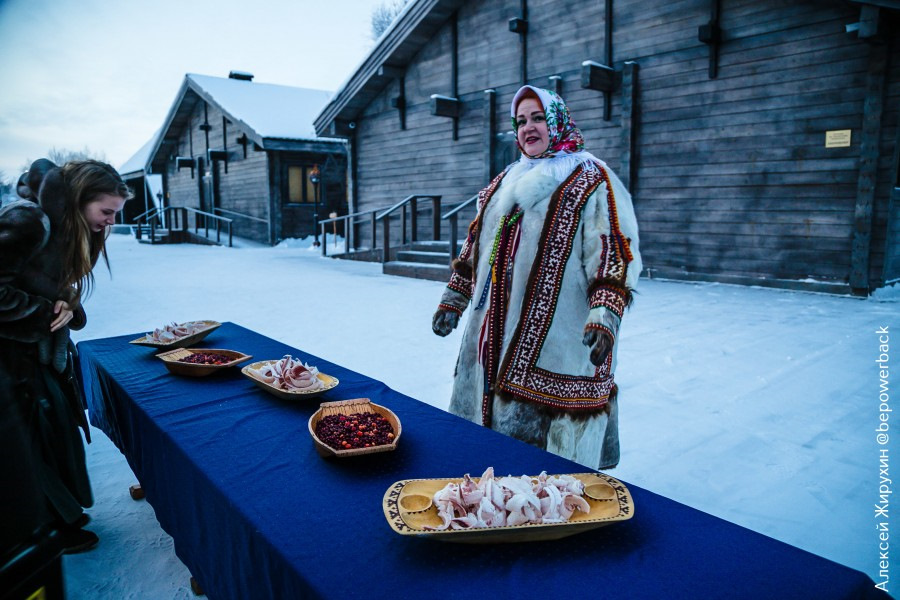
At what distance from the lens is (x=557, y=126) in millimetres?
2176

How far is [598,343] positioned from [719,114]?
26.5 feet

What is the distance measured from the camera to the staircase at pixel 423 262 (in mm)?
10195

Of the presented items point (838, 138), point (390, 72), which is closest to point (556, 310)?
point (838, 138)

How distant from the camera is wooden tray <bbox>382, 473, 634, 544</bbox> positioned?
108 centimetres

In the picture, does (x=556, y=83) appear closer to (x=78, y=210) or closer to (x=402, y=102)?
(x=402, y=102)

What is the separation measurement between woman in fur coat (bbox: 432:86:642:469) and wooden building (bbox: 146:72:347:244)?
16083mm

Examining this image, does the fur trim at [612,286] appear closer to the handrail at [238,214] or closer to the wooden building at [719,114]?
the wooden building at [719,114]

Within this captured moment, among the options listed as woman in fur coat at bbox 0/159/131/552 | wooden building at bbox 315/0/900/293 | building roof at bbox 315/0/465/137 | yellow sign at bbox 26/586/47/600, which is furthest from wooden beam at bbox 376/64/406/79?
yellow sign at bbox 26/586/47/600

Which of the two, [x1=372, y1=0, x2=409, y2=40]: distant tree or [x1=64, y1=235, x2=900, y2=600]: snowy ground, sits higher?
[x1=372, y1=0, x2=409, y2=40]: distant tree

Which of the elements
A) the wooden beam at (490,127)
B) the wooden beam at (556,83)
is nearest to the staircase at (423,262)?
A: the wooden beam at (490,127)

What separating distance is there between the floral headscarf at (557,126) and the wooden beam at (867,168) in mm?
6907

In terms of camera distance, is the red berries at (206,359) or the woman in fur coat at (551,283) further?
the red berries at (206,359)

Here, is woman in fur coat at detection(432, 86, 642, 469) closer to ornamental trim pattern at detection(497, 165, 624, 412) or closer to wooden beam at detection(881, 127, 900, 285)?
ornamental trim pattern at detection(497, 165, 624, 412)

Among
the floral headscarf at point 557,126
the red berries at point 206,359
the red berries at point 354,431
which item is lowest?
the red berries at point 354,431
